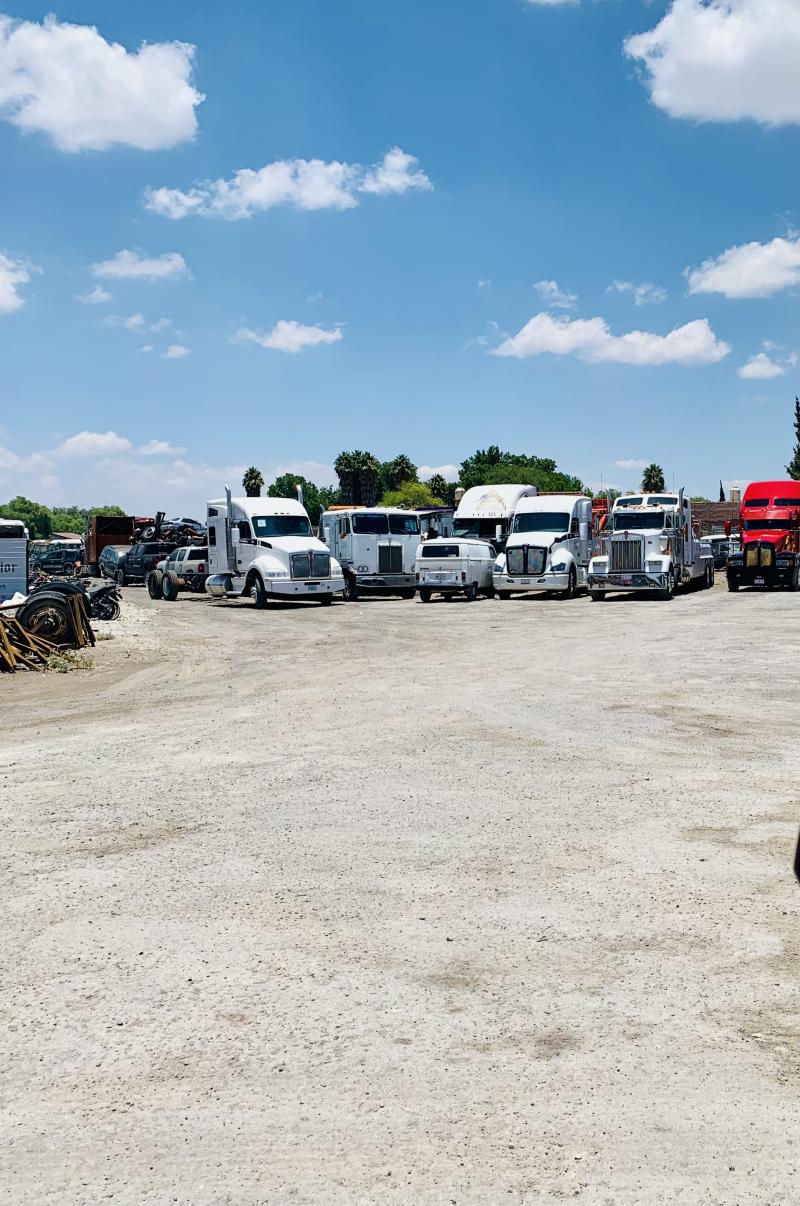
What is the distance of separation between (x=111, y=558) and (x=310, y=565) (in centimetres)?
2322

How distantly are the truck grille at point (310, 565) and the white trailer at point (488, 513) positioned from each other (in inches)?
265

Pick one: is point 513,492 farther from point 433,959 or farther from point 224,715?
point 433,959

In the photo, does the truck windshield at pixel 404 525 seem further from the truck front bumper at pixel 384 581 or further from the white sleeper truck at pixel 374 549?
the truck front bumper at pixel 384 581

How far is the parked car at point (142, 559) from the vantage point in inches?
1714

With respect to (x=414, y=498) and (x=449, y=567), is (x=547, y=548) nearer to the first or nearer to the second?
(x=449, y=567)

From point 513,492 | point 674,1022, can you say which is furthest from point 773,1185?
point 513,492

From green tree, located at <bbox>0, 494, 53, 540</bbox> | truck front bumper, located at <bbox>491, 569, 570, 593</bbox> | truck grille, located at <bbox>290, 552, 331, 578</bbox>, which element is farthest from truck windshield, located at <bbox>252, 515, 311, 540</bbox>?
green tree, located at <bbox>0, 494, 53, 540</bbox>

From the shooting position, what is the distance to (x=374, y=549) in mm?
30562

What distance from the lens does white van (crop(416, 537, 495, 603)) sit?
29688 mm

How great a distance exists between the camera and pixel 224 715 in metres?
11.2

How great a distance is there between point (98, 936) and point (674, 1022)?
257cm

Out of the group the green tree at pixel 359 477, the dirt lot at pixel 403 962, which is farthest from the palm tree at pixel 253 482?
the dirt lot at pixel 403 962

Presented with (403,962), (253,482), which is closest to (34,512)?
(253,482)

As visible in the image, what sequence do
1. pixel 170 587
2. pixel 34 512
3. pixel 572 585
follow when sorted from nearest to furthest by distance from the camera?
pixel 572 585, pixel 170 587, pixel 34 512
